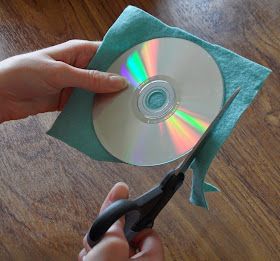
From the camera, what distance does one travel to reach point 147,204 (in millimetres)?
476

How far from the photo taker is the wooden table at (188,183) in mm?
610

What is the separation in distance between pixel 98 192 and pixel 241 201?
0.67 ft

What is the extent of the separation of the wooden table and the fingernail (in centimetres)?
15

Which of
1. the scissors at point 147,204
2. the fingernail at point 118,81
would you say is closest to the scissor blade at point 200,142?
the scissors at point 147,204

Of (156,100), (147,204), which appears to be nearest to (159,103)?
(156,100)

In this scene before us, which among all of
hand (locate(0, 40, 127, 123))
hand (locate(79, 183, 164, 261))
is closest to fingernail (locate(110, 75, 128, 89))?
hand (locate(0, 40, 127, 123))

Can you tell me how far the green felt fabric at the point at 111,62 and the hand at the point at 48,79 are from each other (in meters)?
0.03

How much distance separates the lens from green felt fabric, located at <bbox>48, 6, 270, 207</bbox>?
0.51 meters

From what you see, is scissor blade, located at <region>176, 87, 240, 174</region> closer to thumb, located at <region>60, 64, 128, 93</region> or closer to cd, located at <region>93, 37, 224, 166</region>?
cd, located at <region>93, 37, 224, 166</region>

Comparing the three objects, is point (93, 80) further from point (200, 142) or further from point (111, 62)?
point (200, 142)

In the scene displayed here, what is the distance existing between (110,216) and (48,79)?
0.72 feet

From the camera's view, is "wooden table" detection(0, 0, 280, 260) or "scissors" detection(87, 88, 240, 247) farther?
"wooden table" detection(0, 0, 280, 260)

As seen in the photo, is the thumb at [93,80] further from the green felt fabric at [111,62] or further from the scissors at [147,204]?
the scissors at [147,204]

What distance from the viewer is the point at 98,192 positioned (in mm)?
648
